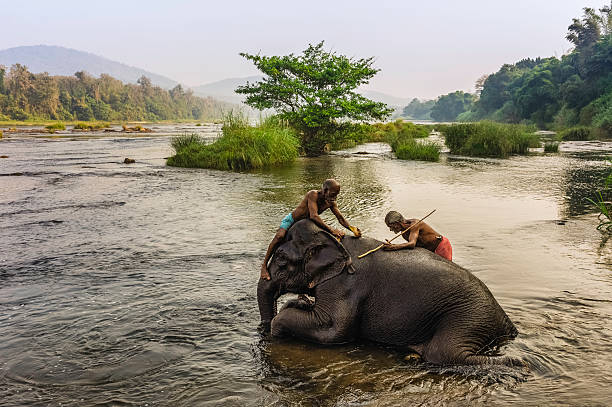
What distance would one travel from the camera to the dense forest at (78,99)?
93312 millimetres

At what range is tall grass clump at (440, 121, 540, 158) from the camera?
24625mm

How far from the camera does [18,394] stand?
3.61 metres

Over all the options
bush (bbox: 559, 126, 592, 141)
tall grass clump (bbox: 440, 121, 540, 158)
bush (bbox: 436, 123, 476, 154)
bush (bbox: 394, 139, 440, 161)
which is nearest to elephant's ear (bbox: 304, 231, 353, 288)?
bush (bbox: 394, 139, 440, 161)

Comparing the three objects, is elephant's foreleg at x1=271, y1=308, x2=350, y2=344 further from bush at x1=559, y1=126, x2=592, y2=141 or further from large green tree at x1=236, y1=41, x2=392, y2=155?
bush at x1=559, y1=126, x2=592, y2=141

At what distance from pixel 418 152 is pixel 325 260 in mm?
19968

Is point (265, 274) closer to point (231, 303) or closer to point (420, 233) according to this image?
point (231, 303)

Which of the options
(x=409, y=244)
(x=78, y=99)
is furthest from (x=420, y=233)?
(x=78, y=99)

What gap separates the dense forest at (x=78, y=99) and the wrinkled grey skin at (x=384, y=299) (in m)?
76.1

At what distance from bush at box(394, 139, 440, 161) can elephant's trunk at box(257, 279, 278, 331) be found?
62.8ft

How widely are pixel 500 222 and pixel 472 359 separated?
6.35 metres

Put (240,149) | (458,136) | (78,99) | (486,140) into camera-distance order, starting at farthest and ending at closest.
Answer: (78,99) < (458,136) < (486,140) < (240,149)

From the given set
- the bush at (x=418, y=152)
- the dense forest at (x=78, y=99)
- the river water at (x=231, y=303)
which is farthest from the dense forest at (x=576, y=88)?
the dense forest at (x=78, y=99)

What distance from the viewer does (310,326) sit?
4258mm

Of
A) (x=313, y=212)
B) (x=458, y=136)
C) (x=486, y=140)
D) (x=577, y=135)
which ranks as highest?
(x=577, y=135)
